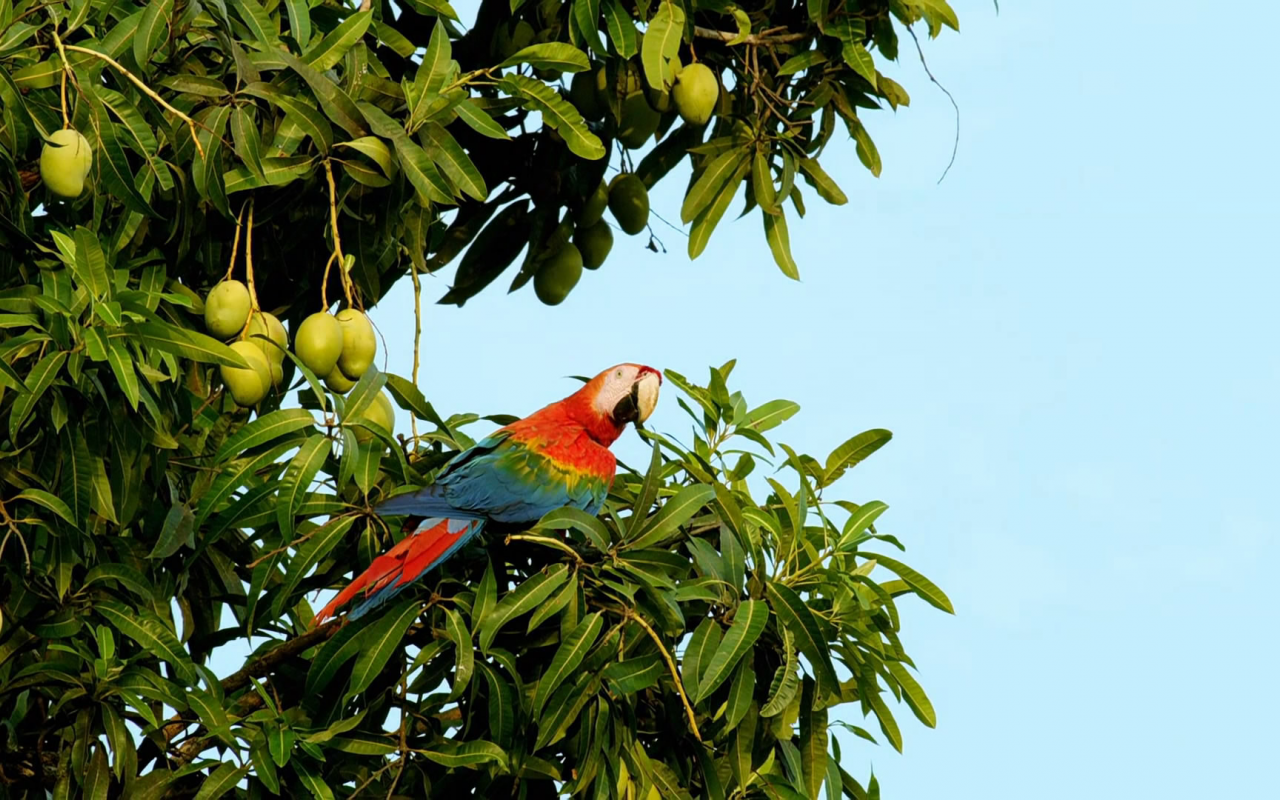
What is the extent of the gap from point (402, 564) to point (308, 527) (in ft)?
1.28

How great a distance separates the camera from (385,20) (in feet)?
13.6

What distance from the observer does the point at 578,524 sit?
3.08m

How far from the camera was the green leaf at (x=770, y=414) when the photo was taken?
3584mm

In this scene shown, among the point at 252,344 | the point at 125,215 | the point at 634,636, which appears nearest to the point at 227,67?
the point at 125,215

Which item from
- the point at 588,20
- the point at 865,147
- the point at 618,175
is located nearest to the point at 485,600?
the point at 588,20

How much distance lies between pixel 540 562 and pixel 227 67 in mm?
1201

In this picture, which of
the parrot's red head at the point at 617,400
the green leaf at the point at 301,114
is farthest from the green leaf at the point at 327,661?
the parrot's red head at the point at 617,400

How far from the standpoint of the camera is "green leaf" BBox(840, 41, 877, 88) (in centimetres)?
409

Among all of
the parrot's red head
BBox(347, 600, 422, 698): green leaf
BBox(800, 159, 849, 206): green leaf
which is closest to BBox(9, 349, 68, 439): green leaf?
BBox(347, 600, 422, 698): green leaf

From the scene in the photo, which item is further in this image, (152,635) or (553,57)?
(553,57)

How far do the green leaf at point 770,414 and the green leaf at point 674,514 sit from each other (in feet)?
1.29

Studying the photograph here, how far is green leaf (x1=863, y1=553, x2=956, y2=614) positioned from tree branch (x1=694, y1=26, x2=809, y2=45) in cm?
146

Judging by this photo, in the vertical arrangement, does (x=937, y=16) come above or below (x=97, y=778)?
above

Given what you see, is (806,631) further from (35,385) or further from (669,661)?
(35,385)
